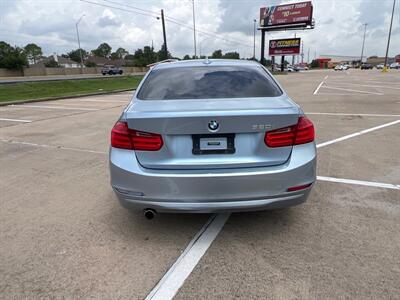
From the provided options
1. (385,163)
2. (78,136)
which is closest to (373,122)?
(385,163)

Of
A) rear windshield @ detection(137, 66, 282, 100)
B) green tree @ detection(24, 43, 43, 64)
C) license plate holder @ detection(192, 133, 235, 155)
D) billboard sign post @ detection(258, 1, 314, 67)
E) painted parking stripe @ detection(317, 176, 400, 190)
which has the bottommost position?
painted parking stripe @ detection(317, 176, 400, 190)

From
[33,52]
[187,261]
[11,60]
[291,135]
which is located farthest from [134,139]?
[33,52]

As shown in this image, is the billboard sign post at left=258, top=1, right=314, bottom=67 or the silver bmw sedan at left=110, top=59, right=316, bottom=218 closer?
the silver bmw sedan at left=110, top=59, right=316, bottom=218

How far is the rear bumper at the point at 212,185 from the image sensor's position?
9.10 feet

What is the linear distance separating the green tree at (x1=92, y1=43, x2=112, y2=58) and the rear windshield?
145204 mm

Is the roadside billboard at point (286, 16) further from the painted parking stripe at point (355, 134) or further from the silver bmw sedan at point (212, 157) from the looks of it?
the silver bmw sedan at point (212, 157)

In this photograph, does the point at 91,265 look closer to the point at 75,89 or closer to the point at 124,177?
the point at 124,177

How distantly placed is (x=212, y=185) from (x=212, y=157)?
227 mm

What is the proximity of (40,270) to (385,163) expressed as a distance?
16.4 ft

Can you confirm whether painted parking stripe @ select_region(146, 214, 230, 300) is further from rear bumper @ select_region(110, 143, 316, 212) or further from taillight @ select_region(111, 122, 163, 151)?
taillight @ select_region(111, 122, 163, 151)

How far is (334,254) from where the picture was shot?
114 inches

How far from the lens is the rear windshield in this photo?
3389mm

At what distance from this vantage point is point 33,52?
107875 mm

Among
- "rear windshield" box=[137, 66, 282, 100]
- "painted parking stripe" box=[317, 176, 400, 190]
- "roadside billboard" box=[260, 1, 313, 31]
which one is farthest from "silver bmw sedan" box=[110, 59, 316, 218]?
"roadside billboard" box=[260, 1, 313, 31]
